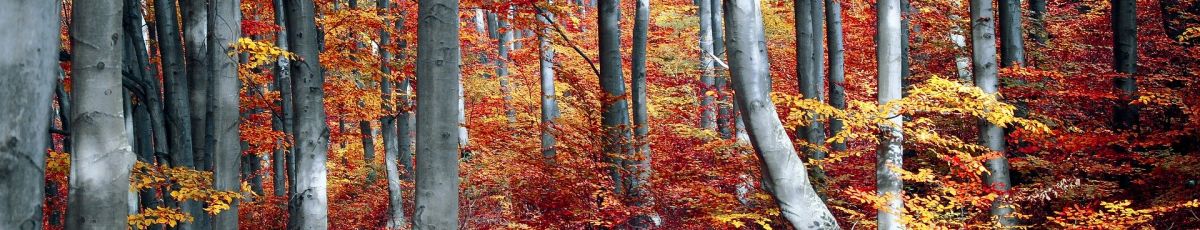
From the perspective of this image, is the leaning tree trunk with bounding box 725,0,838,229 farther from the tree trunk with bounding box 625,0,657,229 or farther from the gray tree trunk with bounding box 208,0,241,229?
the gray tree trunk with bounding box 208,0,241,229

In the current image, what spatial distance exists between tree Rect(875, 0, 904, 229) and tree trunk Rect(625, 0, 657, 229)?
3.66m

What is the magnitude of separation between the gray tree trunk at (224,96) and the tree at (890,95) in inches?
240

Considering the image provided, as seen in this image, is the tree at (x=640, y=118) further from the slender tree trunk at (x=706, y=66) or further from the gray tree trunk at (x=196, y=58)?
the gray tree trunk at (x=196, y=58)

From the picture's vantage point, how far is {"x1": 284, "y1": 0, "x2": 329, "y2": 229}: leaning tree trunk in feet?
31.6

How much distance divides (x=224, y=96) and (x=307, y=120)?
864mm

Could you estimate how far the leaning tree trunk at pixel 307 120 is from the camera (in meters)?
9.64

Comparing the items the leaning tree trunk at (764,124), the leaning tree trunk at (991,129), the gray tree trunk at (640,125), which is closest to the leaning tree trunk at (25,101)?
the leaning tree trunk at (764,124)

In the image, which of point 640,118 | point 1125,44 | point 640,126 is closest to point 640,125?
point 640,126

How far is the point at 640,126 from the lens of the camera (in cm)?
1215

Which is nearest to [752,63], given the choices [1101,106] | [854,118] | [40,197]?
[854,118]

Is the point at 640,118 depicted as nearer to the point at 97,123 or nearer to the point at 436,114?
the point at 436,114

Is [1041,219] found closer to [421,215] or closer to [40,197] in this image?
[421,215]

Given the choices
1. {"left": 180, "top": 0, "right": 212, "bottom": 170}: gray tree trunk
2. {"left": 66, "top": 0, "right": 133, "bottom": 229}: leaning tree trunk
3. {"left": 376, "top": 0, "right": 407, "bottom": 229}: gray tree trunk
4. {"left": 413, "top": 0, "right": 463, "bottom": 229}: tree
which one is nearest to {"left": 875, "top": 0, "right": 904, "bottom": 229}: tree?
{"left": 413, "top": 0, "right": 463, "bottom": 229}: tree

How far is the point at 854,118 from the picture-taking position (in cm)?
792
